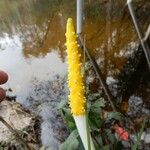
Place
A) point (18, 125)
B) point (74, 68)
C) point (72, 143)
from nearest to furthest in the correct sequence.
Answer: point (74, 68), point (72, 143), point (18, 125)

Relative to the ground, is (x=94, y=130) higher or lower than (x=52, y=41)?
lower

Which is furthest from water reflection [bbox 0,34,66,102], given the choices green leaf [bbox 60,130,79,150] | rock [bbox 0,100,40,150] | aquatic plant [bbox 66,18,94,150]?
aquatic plant [bbox 66,18,94,150]

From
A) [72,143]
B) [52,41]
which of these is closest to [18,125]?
[72,143]

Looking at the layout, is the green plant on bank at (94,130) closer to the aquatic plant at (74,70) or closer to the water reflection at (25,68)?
the aquatic plant at (74,70)

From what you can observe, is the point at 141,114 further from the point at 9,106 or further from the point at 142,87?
the point at 9,106

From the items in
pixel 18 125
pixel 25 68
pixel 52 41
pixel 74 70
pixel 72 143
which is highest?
pixel 52 41

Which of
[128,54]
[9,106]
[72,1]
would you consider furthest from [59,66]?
[72,1]

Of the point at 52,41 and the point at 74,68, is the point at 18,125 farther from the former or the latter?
the point at 52,41
